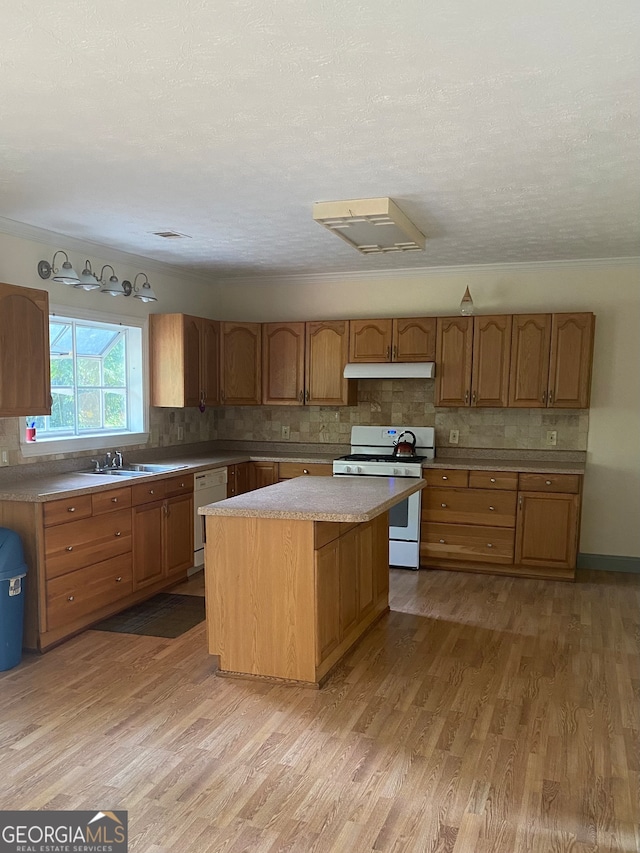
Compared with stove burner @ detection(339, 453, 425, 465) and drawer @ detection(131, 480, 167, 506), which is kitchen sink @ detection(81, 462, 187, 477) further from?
stove burner @ detection(339, 453, 425, 465)

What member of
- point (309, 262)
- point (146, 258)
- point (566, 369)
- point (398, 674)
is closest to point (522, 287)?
point (566, 369)

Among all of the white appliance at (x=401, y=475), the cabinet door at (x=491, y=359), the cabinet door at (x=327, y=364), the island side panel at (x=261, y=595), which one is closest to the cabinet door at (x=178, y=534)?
the white appliance at (x=401, y=475)

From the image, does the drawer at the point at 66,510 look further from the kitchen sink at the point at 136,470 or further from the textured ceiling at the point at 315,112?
the textured ceiling at the point at 315,112

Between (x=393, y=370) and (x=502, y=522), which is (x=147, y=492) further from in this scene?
(x=502, y=522)

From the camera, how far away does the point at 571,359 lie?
5352mm

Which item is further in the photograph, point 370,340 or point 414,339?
point 370,340

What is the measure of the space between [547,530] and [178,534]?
2.88 meters

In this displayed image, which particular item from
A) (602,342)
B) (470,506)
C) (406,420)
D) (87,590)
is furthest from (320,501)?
(602,342)

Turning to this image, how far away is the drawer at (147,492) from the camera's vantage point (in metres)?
4.49

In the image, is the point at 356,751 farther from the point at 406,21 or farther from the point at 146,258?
the point at 146,258

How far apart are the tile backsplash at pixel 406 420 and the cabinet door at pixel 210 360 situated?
0.65 metres

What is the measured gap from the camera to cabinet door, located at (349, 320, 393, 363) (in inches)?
230

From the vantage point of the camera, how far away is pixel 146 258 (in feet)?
17.9

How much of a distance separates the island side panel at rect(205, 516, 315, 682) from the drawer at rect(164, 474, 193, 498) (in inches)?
57.5
